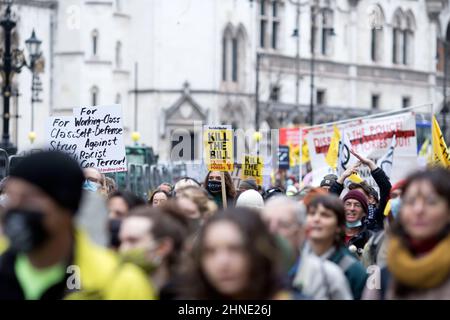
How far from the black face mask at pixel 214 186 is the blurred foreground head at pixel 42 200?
8492 mm

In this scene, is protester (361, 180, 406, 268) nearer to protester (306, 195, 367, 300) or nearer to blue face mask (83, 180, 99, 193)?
protester (306, 195, 367, 300)

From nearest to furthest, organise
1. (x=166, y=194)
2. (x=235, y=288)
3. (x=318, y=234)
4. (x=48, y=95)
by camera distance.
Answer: (x=235, y=288) → (x=318, y=234) → (x=166, y=194) → (x=48, y=95)

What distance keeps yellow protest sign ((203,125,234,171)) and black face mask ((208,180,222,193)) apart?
2487 millimetres

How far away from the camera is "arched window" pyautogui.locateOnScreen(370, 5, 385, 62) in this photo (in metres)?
69.1

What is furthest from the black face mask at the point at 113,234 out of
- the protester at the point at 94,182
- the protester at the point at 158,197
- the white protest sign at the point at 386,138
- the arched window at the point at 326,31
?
the arched window at the point at 326,31

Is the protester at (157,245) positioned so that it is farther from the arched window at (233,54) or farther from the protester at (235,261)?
the arched window at (233,54)

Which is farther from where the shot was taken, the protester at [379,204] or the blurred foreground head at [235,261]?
the protester at [379,204]

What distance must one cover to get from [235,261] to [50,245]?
24.2 inches

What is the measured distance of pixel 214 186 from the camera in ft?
44.4

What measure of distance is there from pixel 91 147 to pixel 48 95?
134ft

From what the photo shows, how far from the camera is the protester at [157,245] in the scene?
5.39 meters
